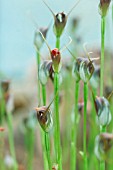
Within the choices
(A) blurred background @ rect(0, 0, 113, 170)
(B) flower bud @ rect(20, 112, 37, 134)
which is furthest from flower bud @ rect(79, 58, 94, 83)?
(A) blurred background @ rect(0, 0, 113, 170)

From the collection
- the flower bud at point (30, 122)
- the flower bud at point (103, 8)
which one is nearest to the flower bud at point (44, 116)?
the flower bud at point (103, 8)

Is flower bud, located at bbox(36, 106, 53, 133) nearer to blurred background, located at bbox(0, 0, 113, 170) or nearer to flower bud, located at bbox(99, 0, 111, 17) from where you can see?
flower bud, located at bbox(99, 0, 111, 17)

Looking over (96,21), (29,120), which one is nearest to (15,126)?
(96,21)

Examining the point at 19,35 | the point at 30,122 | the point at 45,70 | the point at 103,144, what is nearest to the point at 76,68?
the point at 45,70

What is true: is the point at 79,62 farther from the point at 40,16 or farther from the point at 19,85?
the point at 19,85

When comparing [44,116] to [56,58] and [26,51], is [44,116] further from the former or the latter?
[26,51]

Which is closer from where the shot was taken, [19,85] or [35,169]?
[35,169]

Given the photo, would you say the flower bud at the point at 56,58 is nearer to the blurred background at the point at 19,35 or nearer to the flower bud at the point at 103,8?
the flower bud at the point at 103,8
